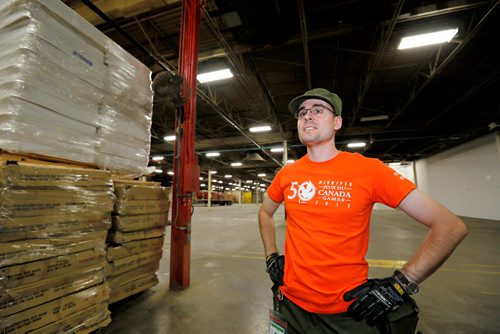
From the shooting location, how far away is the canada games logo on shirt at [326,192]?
51.8 inches

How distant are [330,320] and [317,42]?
22.6 feet

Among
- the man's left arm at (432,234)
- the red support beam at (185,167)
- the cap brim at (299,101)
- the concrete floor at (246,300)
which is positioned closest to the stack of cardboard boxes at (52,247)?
the concrete floor at (246,300)

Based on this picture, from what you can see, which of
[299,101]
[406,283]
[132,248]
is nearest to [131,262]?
[132,248]

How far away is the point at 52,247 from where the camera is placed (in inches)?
72.9

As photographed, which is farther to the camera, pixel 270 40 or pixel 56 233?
pixel 270 40

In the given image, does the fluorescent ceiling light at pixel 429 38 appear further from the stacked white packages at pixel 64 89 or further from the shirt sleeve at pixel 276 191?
the stacked white packages at pixel 64 89

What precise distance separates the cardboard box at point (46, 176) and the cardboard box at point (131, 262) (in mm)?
951

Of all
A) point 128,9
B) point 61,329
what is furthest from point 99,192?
point 128,9

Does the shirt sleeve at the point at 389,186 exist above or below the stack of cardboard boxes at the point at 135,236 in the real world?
above

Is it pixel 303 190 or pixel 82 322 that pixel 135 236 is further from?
pixel 303 190

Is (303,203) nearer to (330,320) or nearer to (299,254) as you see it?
(299,254)

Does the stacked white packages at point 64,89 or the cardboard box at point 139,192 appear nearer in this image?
the stacked white packages at point 64,89

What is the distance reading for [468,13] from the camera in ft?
17.3

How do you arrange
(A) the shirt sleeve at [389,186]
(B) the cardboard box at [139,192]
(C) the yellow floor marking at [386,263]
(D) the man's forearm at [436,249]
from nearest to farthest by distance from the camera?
(D) the man's forearm at [436,249] < (A) the shirt sleeve at [389,186] < (B) the cardboard box at [139,192] < (C) the yellow floor marking at [386,263]
